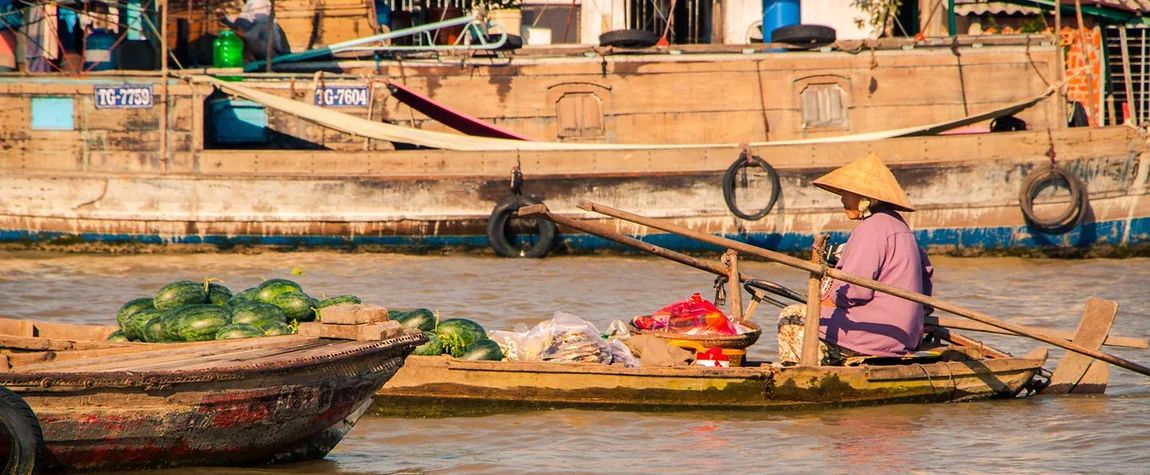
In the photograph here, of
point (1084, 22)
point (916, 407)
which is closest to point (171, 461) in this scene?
point (916, 407)

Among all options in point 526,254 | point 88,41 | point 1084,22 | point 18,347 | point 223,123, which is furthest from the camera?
point 1084,22

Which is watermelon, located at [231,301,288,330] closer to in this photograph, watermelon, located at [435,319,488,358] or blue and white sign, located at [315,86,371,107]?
watermelon, located at [435,319,488,358]

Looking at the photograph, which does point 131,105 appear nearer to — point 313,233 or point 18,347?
point 313,233

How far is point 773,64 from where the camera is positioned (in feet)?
52.6

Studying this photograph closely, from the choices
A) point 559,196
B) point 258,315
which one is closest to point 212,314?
point 258,315

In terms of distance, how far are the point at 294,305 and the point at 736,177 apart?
24.8 ft

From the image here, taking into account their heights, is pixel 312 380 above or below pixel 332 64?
A: below

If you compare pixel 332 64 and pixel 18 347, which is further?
pixel 332 64

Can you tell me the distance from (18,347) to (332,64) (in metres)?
10.0

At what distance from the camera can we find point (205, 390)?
555 centimetres

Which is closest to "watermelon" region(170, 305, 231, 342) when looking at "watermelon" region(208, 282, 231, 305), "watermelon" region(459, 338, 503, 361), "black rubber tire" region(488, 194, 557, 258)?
"watermelon" region(208, 282, 231, 305)

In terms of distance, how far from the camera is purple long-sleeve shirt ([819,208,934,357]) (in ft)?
23.5

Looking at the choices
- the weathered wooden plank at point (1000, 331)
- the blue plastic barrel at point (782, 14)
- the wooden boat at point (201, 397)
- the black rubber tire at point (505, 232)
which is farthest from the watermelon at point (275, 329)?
the blue plastic barrel at point (782, 14)

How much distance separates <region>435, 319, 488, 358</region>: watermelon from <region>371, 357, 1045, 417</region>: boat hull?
0.93 feet
